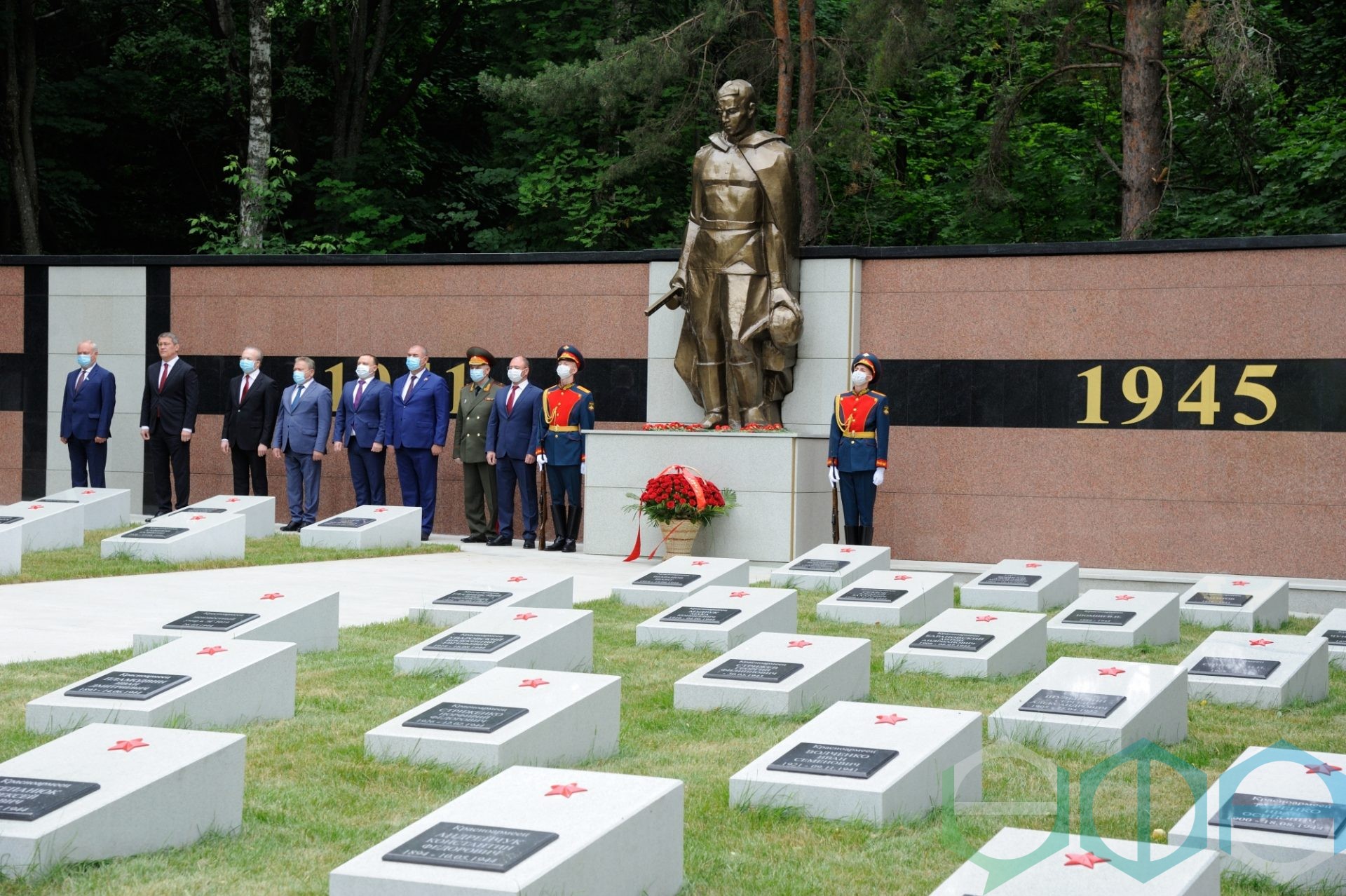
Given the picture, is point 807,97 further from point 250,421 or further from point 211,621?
point 211,621

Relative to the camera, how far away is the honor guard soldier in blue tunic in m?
13.2

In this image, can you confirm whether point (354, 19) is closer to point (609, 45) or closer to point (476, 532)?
point (609, 45)

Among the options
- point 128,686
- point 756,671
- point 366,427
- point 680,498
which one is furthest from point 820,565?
point 128,686

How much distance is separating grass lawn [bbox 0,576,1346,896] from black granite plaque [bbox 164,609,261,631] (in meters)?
0.33

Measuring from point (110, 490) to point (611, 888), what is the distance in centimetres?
1179

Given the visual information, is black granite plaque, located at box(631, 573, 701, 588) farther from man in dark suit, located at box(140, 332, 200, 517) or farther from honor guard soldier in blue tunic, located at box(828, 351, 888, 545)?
man in dark suit, located at box(140, 332, 200, 517)

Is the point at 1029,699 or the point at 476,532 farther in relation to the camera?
the point at 476,532

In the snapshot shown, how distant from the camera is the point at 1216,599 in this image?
9.98 meters

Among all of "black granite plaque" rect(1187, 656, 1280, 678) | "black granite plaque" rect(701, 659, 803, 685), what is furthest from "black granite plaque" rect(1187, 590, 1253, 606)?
"black granite plaque" rect(701, 659, 803, 685)

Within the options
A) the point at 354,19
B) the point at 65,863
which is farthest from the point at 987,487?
the point at 354,19

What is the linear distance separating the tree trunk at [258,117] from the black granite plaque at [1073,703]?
59.4 feet

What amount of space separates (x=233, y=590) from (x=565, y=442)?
4945 millimetres

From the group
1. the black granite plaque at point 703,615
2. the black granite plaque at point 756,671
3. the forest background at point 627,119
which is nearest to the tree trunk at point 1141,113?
the forest background at point 627,119

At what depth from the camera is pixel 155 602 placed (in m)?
9.37
